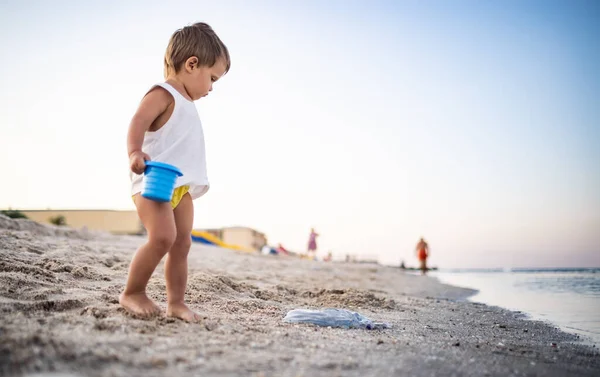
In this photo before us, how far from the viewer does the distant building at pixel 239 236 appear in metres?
39.0

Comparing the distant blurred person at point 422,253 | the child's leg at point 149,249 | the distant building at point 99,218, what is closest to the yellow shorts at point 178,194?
the child's leg at point 149,249

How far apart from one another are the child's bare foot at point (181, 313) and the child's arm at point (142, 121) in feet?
2.74

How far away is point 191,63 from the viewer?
2.70 meters

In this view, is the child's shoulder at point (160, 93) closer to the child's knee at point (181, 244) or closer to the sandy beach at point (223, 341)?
the child's knee at point (181, 244)

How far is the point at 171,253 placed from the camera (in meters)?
2.62

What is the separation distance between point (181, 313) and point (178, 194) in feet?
2.32

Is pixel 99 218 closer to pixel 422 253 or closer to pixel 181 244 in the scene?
pixel 422 253

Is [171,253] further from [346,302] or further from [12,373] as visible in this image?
[346,302]

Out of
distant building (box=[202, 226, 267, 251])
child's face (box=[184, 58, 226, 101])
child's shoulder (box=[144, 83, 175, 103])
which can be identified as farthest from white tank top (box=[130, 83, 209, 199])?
distant building (box=[202, 226, 267, 251])

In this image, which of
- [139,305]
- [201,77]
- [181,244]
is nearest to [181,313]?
[139,305]

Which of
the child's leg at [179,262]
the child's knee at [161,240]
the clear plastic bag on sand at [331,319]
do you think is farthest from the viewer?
the clear plastic bag on sand at [331,319]

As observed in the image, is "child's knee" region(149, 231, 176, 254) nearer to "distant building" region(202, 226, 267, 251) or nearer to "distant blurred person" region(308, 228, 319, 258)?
"distant blurred person" region(308, 228, 319, 258)

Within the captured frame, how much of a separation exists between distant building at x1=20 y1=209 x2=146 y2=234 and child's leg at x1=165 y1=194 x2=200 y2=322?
2956 cm

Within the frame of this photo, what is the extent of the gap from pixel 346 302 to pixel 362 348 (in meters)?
2.27
